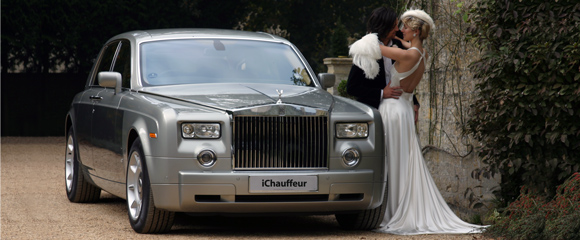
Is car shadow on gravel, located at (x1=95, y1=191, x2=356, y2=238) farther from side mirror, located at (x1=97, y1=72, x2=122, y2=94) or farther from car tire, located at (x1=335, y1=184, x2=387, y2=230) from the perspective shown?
side mirror, located at (x1=97, y1=72, x2=122, y2=94)

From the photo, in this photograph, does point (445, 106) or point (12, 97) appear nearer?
point (445, 106)

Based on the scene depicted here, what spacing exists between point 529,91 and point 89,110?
432 cm

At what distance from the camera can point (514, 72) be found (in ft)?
24.4

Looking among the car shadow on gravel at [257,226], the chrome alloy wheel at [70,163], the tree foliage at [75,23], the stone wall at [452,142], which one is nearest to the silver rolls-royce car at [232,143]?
the car shadow on gravel at [257,226]

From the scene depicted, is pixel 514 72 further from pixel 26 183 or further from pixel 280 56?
pixel 26 183

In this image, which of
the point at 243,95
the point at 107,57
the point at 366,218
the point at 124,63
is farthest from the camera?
the point at 107,57

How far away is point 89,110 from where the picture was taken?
9.15 meters

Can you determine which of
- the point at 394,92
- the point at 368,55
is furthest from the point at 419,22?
the point at 394,92

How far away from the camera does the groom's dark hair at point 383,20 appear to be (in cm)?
806

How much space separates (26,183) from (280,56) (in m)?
5.05

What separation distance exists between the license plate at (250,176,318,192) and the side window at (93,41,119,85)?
3009mm

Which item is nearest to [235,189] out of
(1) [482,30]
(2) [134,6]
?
(1) [482,30]

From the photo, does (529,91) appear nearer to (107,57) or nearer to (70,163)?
(107,57)

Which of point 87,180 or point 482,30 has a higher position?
point 482,30
